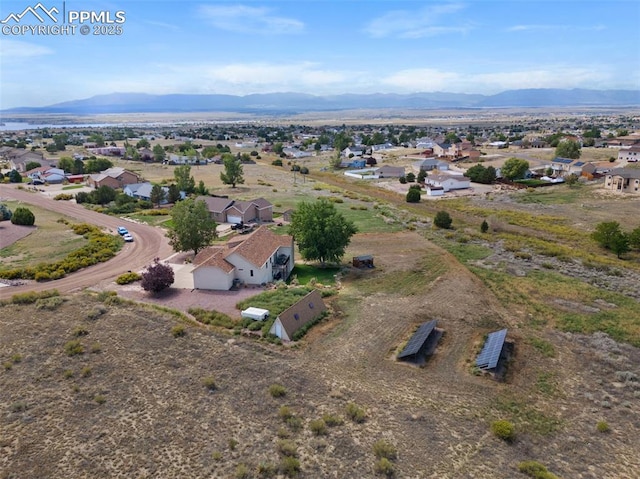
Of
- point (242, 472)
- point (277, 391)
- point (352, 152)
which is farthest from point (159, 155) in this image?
point (242, 472)

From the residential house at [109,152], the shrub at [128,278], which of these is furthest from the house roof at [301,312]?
the residential house at [109,152]

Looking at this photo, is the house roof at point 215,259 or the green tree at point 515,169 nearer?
the house roof at point 215,259

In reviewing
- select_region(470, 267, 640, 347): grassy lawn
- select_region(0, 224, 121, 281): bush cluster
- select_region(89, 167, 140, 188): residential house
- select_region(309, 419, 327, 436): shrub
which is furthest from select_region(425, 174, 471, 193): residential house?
select_region(309, 419, 327, 436): shrub

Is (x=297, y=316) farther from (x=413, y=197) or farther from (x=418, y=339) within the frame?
(x=413, y=197)

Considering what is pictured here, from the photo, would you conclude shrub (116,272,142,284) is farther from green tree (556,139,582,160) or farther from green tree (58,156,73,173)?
green tree (556,139,582,160)

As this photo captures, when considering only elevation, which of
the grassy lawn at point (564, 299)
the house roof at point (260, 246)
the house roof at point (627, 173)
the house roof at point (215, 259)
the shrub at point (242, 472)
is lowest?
the grassy lawn at point (564, 299)

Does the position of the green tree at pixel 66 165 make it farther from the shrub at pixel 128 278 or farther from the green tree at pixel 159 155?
the shrub at pixel 128 278

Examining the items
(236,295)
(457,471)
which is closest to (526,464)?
(457,471)
